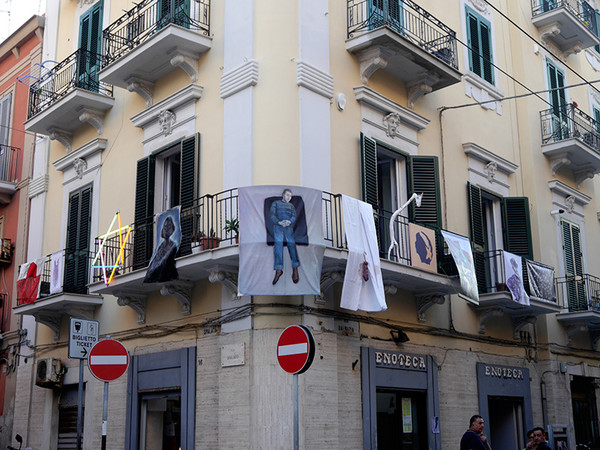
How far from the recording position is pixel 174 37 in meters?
13.2

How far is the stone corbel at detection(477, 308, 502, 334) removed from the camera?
15469mm

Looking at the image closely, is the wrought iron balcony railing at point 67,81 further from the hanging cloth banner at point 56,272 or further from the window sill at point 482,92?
the window sill at point 482,92

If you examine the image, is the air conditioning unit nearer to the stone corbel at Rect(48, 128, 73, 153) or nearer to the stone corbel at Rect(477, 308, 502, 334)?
the stone corbel at Rect(48, 128, 73, 153)

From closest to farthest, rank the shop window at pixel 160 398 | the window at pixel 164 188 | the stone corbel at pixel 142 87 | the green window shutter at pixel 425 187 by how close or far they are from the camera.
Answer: the shop window at pixel 160 398, the window at pixel 164 188, the green window shutter at pixel 425 187, the stone corbel at pixel 142 87

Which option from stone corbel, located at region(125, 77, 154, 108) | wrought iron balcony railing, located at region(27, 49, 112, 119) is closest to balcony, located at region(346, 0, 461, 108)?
stone corbel, located at region(125, 77, 154, 108)

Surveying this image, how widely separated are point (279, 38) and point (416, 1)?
423 cm

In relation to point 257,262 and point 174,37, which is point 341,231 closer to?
point 257,262

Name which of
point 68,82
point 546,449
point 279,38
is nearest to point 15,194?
point 68,82

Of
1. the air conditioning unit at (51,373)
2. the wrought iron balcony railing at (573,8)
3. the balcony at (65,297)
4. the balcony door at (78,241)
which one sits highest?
the wrought iron balcony railing at (573,8)

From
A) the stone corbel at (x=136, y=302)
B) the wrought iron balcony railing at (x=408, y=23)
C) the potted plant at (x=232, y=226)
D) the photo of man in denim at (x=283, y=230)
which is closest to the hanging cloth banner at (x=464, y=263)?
the wrought iron balcony railing at (x=408, y=23)

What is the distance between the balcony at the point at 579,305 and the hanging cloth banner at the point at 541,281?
1212 mm

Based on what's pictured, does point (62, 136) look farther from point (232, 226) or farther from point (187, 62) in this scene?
point (232, 226)

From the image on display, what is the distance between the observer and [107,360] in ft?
33.2

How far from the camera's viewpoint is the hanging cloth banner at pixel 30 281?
15648 mm
